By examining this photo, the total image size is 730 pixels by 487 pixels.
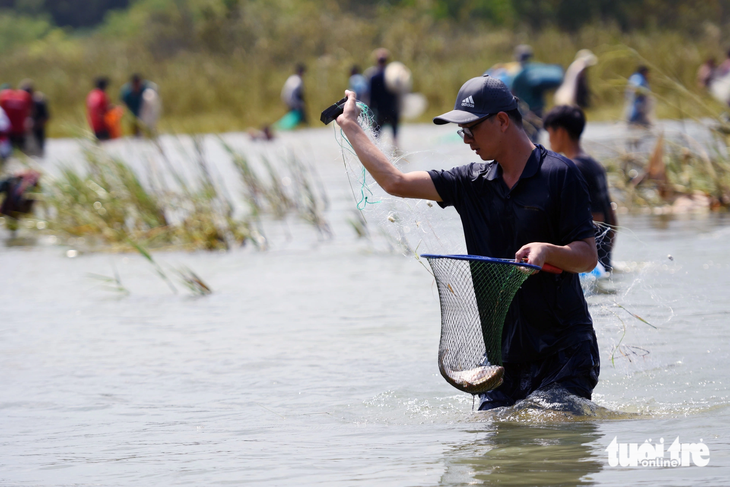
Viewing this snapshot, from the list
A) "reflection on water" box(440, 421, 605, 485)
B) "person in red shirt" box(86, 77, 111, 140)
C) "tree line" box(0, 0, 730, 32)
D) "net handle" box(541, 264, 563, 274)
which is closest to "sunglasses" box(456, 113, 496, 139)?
"net handle" box(541, 264, 563, 274)

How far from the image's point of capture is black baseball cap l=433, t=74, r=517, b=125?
436cm

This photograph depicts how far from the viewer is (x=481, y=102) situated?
14.3 ft

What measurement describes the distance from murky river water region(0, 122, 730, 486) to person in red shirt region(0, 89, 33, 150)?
12.4 m

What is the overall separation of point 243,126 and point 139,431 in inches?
1070

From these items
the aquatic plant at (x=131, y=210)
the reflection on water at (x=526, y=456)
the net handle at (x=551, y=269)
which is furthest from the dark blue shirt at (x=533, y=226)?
the aquatic plant at (x=131, y=210)

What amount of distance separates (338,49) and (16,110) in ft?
66.9

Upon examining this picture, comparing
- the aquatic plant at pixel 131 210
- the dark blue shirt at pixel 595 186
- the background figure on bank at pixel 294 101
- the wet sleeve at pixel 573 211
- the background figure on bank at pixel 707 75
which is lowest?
the background figure on bank at pixel 294 101

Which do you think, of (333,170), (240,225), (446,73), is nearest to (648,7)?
(446,73)

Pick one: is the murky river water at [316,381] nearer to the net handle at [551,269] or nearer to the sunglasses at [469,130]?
the net handle at [551,269]

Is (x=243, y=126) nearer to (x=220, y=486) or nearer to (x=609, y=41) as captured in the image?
(x=609, y=41)

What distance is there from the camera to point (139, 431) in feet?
17.2

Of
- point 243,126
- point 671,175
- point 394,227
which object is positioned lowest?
point 243,126

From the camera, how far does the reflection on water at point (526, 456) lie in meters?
4.19

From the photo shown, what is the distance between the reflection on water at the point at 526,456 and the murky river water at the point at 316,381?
12 mm
